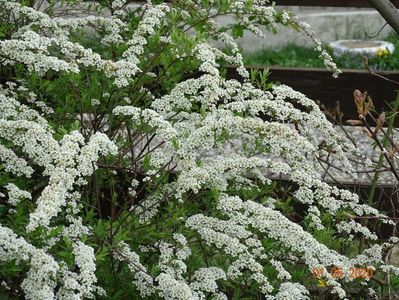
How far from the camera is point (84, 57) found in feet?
9.51

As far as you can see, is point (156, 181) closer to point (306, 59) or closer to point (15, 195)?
point (15, 195)

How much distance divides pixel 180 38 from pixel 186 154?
0.50 m

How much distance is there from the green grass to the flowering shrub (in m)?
5.27

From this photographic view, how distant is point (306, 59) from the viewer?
930 centimetres

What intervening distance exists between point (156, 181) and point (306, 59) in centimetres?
672

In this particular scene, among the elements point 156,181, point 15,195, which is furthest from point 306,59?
point 15,195

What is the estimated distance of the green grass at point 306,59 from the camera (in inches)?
342

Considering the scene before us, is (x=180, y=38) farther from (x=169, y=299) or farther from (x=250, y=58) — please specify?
(x=250, y=58)

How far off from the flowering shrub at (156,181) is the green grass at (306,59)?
17.3ft

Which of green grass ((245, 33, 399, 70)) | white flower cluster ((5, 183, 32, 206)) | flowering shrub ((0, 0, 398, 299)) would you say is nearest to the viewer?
flowering shrub ((0, 0, 398, 299))

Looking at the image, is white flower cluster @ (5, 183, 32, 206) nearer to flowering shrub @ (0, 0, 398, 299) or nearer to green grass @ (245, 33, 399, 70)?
flowering shrub @ (0, 0, 398, 299)

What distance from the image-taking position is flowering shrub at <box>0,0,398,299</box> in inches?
91.3

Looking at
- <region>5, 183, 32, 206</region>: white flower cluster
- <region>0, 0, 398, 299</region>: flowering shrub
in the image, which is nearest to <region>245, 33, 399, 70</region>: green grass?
<region>0, 0, 398, 299</region>: flowering shrub

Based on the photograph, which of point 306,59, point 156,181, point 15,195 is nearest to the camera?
point 15,195
